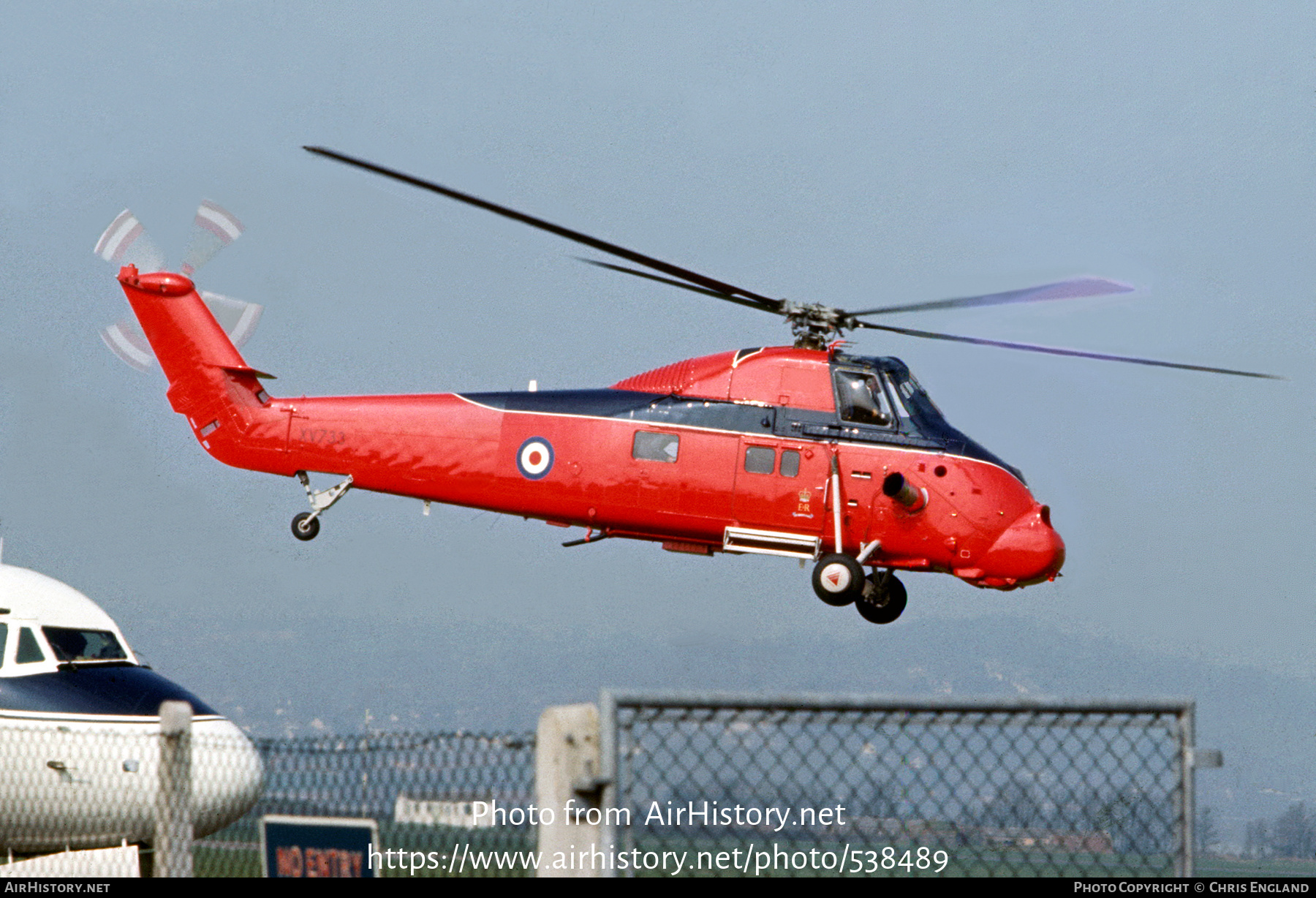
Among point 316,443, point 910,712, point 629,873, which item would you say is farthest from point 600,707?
point 316,443

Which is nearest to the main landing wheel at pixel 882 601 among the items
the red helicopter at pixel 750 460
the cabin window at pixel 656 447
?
the red helicopter at pixel 750 460

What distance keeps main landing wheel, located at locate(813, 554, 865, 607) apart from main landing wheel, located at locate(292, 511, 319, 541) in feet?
23.2

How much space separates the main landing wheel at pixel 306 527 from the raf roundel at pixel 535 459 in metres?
3.43

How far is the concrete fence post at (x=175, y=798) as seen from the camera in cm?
562

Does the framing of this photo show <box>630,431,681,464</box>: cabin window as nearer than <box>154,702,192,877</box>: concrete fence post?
No

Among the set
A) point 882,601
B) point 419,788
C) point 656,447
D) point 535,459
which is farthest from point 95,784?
point 882,601

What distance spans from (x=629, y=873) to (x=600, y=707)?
1.69 feet

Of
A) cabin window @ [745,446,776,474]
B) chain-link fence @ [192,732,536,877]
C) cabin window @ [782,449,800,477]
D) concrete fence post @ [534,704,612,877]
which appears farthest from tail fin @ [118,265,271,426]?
concrete fence post @ [534,704,612,877]

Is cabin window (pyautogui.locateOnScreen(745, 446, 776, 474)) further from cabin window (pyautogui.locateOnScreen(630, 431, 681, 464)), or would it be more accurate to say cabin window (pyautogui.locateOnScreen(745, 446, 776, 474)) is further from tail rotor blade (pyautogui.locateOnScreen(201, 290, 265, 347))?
tail rotor blade (pyautogui.locateOnScreen(201, 290, 265, 347))

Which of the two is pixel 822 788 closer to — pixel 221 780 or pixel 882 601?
pixel 221 780

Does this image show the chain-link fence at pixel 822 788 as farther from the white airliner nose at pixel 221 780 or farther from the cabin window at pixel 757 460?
the cabin window at pixel 757 460

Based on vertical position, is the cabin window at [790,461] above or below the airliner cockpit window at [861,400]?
below

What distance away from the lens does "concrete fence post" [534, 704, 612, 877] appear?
4453 millimetres
